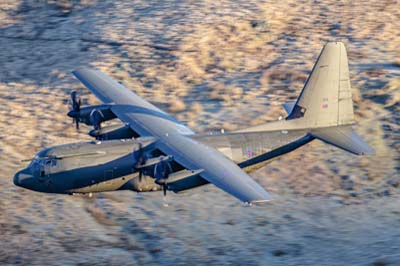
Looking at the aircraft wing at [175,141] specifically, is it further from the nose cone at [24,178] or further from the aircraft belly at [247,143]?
the nose cone at [24,178]

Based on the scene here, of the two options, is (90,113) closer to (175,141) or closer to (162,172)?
(175,141)

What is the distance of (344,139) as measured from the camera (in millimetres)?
34469

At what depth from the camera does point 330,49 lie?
114ft

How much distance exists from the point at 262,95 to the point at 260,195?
19.0 meters

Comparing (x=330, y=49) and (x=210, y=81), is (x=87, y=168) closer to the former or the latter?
(x=330, y=49)

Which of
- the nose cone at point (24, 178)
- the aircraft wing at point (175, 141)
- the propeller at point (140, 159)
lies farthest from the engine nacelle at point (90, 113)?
the propeller at point (140, 159)

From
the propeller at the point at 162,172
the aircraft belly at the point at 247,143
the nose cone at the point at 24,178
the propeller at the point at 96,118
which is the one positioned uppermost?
the propeller at the point at 96,118

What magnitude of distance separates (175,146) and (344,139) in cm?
769

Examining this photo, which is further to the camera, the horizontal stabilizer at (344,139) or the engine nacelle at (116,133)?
the engine nacelle at (116,133)

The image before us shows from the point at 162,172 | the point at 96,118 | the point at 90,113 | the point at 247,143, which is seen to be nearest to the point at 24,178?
the point at 96,118

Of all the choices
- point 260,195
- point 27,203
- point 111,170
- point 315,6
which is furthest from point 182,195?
point 315,6

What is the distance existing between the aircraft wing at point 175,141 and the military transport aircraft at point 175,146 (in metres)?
0.04

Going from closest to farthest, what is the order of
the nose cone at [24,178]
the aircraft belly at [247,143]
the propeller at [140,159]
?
the propeller at [140,159] < the nose cone at [24,178] < the aircraft belly at [247,143]

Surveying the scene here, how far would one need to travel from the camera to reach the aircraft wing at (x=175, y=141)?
2809 cm
